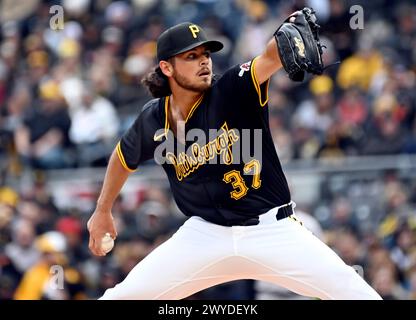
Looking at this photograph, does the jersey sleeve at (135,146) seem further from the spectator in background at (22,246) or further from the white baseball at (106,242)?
the spectator in background at (22,246)

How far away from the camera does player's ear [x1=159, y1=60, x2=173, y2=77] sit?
6199 mm

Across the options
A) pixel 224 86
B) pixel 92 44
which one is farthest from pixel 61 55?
pixel 224 86

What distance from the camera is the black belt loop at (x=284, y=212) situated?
6.04m

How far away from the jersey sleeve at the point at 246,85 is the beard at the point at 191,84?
0.42 feet

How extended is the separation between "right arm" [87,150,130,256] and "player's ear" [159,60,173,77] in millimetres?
622

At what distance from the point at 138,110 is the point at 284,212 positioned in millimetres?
6914

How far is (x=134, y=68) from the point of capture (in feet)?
43.7

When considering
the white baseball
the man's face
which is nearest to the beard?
the man's face

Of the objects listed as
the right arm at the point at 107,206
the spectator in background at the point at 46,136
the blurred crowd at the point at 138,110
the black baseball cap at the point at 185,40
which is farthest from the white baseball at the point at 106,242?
the spectator in background at the point at 46,136

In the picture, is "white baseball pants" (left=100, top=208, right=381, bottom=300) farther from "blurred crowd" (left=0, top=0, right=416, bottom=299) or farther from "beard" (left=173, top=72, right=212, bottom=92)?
"blurred crowd" (left=0, top=0, right=416, bottom=299)

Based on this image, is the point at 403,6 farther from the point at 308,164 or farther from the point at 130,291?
the point at 130,291

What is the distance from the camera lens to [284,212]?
6059mm
